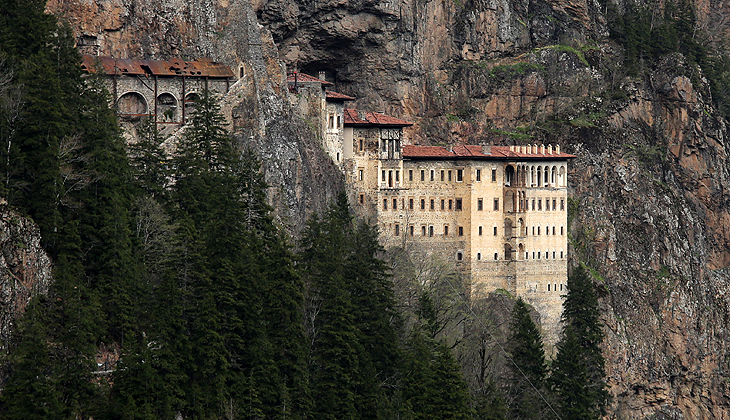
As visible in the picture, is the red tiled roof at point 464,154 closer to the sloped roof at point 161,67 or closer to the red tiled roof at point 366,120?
the red tiled roof at point 366,120

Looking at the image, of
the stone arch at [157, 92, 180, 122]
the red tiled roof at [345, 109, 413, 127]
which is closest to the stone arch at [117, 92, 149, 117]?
the stone arch at [157, 92, 180, 122]

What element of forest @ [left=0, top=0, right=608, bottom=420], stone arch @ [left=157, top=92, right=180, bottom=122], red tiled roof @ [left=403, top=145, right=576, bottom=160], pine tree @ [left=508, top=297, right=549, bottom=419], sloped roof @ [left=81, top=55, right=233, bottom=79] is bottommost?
pine tree @ [left=508, top=297, right=549, bottom=419]

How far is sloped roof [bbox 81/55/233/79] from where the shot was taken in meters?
84.3

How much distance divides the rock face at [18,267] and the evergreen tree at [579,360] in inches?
1574

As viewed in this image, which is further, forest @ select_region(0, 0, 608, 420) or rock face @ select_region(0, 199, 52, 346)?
forest @ select_region(0, 0, 608, 420)

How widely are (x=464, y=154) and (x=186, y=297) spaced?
42.5 meters

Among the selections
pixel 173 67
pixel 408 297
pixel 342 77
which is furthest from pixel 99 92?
pixel 342 77

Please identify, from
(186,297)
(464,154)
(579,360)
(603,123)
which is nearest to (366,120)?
(464,154)

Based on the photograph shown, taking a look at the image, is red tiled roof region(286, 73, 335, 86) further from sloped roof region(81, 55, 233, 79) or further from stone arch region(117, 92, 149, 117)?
stone arch region(117, 92, 149, 117)

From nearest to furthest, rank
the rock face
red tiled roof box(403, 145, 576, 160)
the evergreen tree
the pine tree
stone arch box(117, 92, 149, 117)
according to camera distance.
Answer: the rock face, the pine tree, stone arch box(117, 92, 149, 117), the evergreen tree, red tiled roof box(403, 145, 576, 160)

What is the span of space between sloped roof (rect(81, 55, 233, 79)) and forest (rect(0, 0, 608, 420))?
17.4 feet

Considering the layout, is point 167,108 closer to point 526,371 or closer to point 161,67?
point 161,67

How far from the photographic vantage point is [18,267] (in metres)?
54.7

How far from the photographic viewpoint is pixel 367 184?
100m
